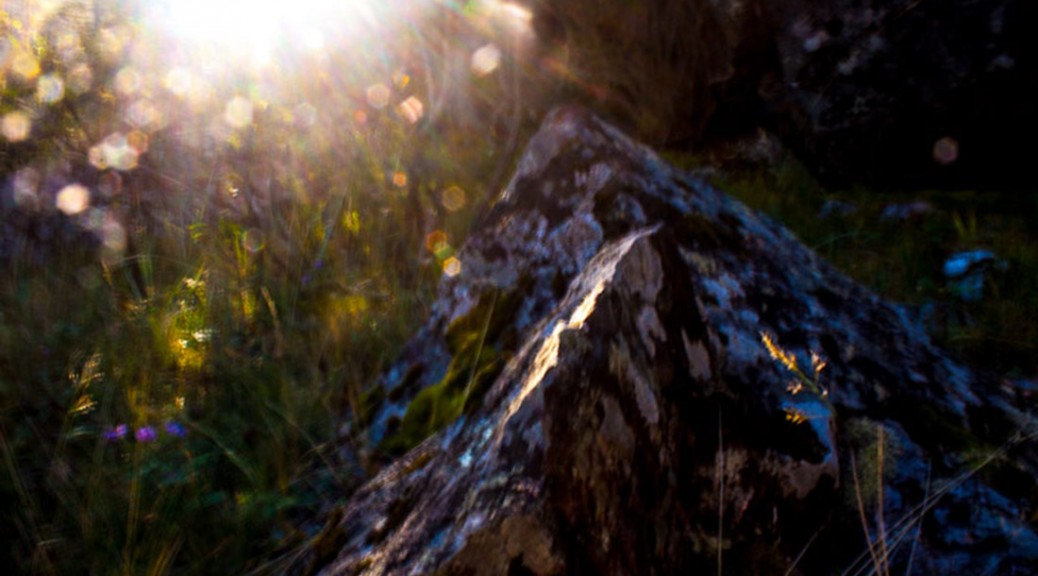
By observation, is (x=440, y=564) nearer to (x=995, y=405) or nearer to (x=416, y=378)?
(x=416, y=378)

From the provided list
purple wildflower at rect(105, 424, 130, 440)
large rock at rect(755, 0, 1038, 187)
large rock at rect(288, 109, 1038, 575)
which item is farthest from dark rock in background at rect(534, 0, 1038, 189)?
purple wildflower at rect(105, 424, 130, 440)

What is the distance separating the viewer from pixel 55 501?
2.32 m

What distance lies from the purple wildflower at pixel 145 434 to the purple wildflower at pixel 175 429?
0.17ft

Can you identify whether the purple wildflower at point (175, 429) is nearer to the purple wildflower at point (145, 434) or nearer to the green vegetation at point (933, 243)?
the purple wildflower at point (145, 434)

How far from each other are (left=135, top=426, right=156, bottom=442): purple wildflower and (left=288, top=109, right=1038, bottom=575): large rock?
72 cm

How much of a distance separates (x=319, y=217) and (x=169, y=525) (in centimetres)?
177

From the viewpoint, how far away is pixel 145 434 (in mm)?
2479

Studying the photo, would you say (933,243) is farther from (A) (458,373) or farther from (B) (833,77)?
(A) (458,373)

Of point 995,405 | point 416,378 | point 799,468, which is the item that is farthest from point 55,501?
point 995,405

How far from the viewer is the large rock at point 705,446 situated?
1539 mm

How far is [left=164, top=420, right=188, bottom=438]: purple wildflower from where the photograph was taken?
2.56 m

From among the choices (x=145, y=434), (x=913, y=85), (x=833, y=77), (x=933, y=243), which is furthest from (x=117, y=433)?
(x=913, y=85)

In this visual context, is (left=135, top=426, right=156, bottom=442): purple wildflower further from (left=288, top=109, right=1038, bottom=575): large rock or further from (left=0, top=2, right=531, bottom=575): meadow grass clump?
(left=288, top=109, right=1038, bottom=575): large rock

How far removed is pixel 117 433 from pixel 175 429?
0.51 feet
